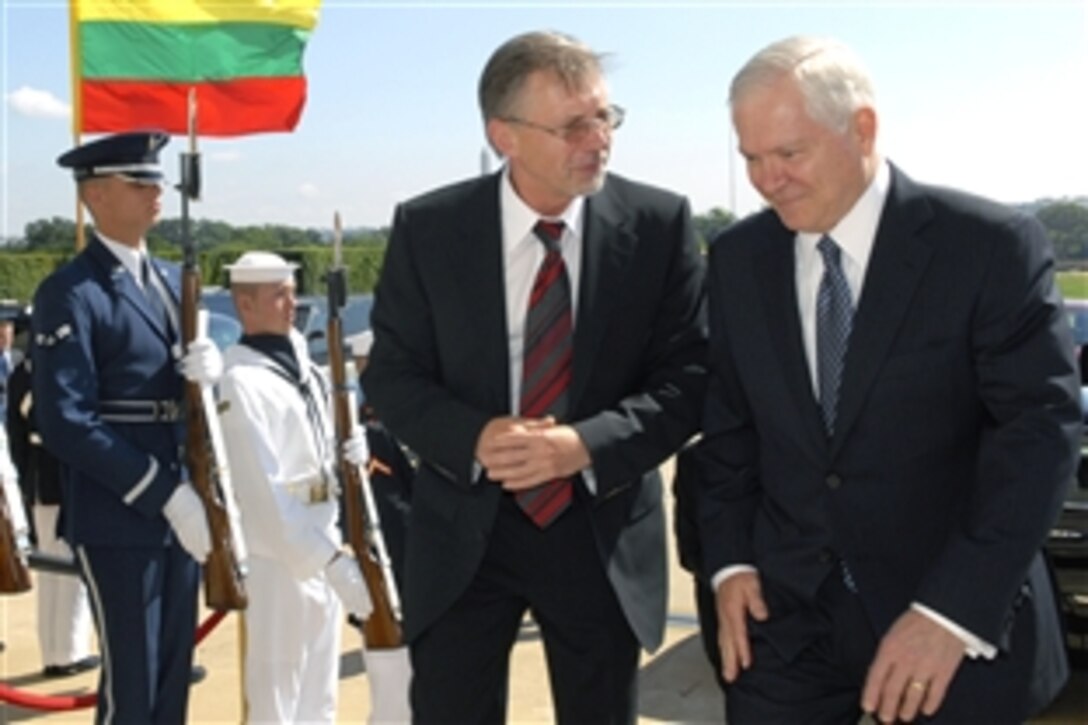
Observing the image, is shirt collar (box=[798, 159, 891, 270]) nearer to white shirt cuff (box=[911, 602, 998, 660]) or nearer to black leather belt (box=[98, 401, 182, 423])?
white shirt cuff (box=[911, 602, 998, 660])

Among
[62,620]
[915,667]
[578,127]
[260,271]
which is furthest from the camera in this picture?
[62,620]

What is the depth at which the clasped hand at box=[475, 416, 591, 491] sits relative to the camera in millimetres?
2666

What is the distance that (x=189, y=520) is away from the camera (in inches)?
158

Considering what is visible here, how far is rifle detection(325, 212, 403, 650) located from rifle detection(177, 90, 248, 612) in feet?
1.29

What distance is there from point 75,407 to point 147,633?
2.24 ft

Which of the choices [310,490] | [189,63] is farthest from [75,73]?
[310,490]

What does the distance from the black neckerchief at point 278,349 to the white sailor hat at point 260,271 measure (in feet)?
0.64

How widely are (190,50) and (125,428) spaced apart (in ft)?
13.9

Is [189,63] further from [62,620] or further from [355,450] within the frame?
[355,450]

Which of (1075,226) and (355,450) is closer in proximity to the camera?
(355,450)

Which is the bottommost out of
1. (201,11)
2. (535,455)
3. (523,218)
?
(535,455)

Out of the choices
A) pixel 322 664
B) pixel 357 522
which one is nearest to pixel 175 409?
pixel 357 522

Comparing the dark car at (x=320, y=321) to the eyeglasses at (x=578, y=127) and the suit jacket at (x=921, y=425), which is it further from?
the suit jacket at (x=921, y=425)

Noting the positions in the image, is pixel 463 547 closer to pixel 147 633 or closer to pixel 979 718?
pixel 979 718
